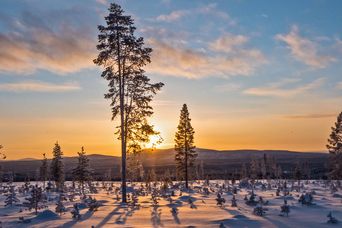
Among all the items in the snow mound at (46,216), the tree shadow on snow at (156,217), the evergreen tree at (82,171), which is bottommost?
the tree shadow on snow at (156,217)

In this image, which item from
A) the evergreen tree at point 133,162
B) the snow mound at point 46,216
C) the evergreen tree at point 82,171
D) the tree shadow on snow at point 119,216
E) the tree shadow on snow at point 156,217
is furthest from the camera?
the evergreen tree at point 82,171

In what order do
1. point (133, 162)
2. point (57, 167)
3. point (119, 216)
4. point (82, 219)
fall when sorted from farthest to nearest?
point (57, 167) < point (133, 162) < point (119, 216) < point (82, 219)

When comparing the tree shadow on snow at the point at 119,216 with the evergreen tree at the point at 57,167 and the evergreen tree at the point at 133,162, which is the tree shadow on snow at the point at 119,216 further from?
the evergreen tree at the point at 57,167

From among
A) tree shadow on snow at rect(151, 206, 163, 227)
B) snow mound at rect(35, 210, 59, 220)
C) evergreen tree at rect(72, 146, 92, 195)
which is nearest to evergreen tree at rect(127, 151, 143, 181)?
evergreen tree at rect(72, 146, 92, 195)

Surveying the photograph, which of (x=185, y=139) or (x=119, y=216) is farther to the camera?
(x=185, y=139)

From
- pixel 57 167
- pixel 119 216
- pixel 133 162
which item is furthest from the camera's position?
pixel 57 167

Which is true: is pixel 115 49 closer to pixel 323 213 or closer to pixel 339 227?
pixel 323 213

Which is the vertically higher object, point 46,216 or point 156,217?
point 46,216

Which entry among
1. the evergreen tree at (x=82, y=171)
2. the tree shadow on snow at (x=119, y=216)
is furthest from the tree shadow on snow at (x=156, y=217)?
the evergreen tree at (x=82, y=171)

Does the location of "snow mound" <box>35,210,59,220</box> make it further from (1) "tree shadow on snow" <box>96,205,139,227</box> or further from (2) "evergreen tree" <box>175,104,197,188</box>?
(2) "evergreen tree" <box>175,104,197,188</box>

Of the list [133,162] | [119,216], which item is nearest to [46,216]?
[119,216]

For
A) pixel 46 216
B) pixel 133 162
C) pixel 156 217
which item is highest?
pixel 133 162

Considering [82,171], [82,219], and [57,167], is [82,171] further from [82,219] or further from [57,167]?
[82,219]

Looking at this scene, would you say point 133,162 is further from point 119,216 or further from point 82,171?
point 119,216
